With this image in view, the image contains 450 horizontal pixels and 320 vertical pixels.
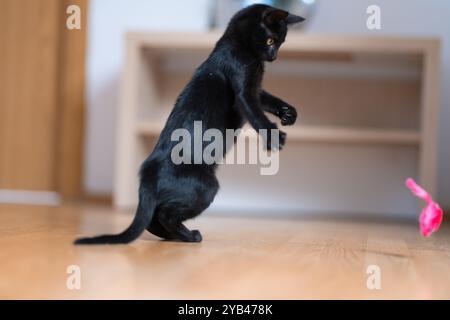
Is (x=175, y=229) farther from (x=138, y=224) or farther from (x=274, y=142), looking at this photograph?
(x=274, y=142)

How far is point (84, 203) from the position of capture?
Result: 237 cm

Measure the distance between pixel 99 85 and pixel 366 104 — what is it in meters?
1.04

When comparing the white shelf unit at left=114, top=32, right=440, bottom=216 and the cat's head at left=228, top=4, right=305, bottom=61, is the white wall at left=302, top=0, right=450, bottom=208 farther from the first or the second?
the cat's head at left=228, top=4, right=305, bottom=61

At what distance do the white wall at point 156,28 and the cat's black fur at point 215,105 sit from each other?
1339 millimetres

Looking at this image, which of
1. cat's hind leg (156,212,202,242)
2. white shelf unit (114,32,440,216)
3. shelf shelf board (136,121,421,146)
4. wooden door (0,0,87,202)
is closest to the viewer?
cat's hind leg (156,212,202,242)

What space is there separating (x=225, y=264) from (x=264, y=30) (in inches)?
15.0

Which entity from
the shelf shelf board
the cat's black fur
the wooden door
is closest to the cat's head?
the cat's black fur

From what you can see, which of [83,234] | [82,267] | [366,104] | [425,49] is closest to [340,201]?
[366,104]

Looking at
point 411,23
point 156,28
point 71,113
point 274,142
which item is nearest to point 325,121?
point 411,23

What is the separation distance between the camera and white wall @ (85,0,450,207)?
2354mm

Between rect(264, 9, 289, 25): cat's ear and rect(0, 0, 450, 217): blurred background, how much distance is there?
3.68ft

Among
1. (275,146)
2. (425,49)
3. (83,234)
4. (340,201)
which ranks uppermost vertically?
(425,49)

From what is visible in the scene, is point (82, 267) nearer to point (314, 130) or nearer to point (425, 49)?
point (314, 130)

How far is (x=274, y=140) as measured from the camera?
3.25 feet
